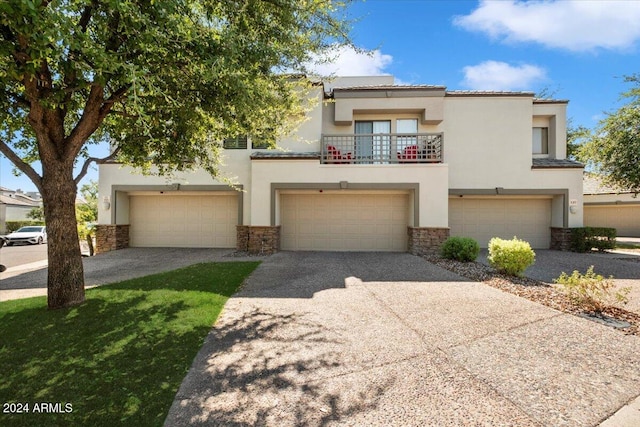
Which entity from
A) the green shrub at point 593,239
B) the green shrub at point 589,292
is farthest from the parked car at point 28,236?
the green shrub at point 593,239

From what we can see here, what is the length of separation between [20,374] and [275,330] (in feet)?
10.2

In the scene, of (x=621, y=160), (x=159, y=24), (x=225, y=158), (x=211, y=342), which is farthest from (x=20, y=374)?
(x=621, y=160)

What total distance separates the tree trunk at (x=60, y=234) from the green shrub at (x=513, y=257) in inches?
385

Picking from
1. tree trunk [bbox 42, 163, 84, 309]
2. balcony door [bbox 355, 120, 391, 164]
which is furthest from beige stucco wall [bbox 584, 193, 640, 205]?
tree trunk [bbox 42, 163, 84, 309]

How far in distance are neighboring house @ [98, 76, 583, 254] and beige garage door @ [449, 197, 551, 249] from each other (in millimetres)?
47

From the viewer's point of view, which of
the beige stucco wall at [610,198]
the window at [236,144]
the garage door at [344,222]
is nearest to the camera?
the garage door at [344,222]

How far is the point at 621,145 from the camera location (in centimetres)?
1370

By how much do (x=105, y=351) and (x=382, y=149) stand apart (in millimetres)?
11070

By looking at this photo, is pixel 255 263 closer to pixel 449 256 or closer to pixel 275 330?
pixel 275 330

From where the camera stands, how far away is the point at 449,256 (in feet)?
33.0

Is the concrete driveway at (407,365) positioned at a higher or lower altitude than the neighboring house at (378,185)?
lower

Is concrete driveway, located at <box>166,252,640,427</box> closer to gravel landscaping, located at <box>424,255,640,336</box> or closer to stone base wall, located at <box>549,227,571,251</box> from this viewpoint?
gravel landscaping, located at <box>424,255,640,336</box>

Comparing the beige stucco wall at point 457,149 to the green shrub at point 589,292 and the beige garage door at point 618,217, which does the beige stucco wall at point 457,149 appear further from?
the beige garage door at point 618,217

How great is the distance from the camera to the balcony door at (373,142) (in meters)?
12.3
